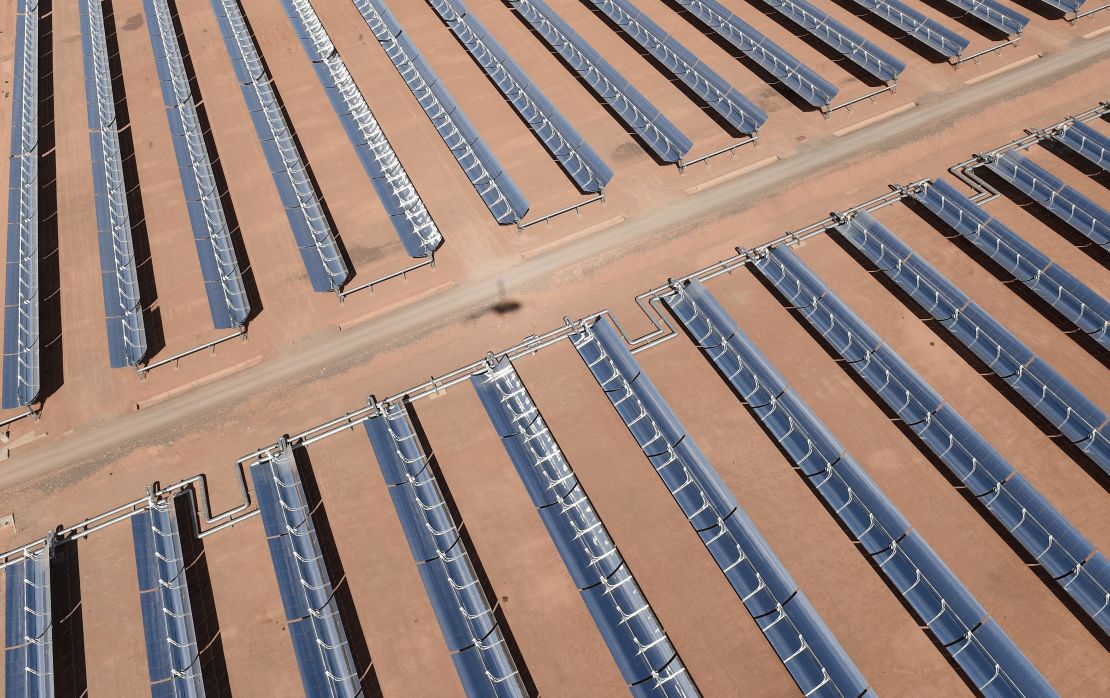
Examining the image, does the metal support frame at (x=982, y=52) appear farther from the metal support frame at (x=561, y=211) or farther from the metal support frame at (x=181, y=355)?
the metal support frame at (x=181, y=355)

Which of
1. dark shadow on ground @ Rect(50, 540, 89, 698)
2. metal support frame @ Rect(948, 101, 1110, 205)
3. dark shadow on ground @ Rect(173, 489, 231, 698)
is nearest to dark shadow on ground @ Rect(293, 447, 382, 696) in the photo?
dark shadow on ground @ Rect(173, 489, 231, 698)

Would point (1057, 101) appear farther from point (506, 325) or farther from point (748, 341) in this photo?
point (506, 325)

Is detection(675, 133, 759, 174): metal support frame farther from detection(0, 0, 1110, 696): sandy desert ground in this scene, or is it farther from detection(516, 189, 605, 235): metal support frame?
detection(516, 189, 605, 235): metal support frame

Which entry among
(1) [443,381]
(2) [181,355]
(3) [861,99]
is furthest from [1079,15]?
(2) [181,355]

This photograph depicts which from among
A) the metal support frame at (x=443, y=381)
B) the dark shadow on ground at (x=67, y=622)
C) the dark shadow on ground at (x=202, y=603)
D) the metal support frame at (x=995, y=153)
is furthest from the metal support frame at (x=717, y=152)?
the dark shadow on ground at (x=67, y=622)

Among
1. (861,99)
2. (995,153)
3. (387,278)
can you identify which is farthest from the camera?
(861,99)

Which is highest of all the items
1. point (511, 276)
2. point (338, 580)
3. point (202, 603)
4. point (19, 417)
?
Result: point (19, 417)

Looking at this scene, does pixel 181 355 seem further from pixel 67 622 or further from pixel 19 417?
pixel 67 622
